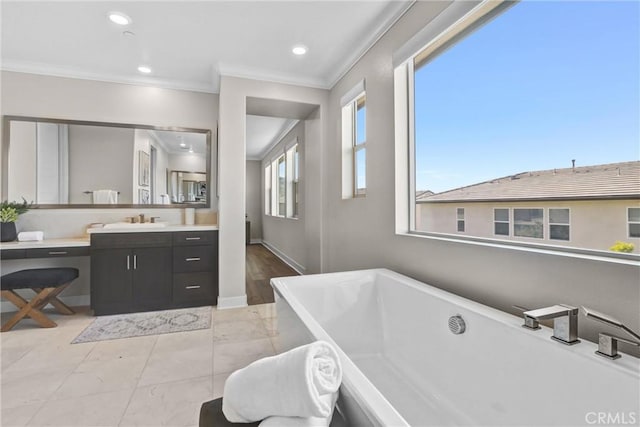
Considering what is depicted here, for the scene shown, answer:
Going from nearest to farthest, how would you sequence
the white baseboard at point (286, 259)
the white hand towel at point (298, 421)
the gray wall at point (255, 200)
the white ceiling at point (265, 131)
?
the white hand towel at point (298, 421)
the white baseboard at point (286, 259)
the white ceiling at point (265, 131)
the gray wall at point (255, 200)

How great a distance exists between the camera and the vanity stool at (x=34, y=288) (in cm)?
252

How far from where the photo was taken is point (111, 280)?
2920 mm

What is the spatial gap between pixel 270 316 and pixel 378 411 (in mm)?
2368

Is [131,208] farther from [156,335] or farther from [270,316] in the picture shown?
[270,316]

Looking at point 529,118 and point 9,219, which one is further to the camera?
point 9,219

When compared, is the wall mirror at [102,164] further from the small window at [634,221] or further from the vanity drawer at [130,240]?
the small window at [634,221]

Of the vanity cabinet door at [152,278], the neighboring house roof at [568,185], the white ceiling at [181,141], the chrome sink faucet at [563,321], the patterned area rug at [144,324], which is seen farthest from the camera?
the white ceiling at [181,141]

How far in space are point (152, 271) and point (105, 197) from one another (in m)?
1.06

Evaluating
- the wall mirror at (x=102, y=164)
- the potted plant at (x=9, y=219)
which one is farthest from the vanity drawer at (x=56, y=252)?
the wall mirror at (x=102, y=164)

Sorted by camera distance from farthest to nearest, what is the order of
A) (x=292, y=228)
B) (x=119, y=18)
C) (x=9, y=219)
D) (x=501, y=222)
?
(x=292, y=228) < (x=9, y=219) < (x=119, y=18) < (x=501, y=222)

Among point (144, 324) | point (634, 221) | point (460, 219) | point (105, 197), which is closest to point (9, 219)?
point (105, 197)

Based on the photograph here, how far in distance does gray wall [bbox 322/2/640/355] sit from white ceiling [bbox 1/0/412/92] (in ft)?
0.91

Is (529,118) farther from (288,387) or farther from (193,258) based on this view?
(193,258)

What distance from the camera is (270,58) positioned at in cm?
296
